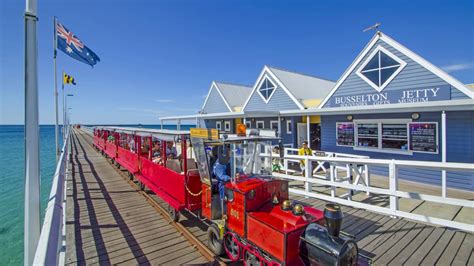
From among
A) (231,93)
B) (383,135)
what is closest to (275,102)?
(231,93)

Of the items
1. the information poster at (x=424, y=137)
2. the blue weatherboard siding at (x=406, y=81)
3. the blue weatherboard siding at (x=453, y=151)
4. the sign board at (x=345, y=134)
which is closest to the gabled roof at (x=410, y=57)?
the blue weatherboard siding at (x=406, y=81)

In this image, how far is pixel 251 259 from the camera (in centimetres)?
328

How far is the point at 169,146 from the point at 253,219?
199 inches

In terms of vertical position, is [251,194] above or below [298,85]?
below

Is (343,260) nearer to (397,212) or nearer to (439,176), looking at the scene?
(397,212)

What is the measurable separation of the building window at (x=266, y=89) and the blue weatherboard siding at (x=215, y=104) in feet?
14.2

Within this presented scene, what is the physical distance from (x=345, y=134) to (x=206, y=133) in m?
8.63

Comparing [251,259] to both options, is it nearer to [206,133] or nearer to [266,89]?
[206,133]

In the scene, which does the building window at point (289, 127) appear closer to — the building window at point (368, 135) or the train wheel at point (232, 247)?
the building window at point (368, 135)

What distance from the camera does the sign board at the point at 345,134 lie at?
10.2 meters

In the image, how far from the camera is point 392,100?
361 inches

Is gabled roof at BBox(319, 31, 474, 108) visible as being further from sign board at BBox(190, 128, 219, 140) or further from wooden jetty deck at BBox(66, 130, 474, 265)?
sign board at BBox(190, 128, 219, 140)

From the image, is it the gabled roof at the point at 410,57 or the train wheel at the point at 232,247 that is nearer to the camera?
the train wheel at the point at 232,247

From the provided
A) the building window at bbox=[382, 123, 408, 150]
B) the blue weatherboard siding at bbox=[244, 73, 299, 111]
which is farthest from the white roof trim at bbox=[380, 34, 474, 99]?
the blue weatherboard siding at bbox=[244, 73, 299, 111]
